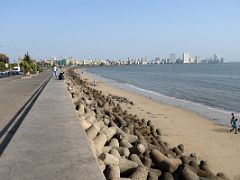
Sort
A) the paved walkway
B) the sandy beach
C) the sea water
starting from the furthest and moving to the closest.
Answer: the sea water < the sandy beach < the paved walkway

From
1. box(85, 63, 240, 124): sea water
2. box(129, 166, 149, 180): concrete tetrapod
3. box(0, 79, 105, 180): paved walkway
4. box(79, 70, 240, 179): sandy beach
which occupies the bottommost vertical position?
box(85, 63, 240, 124): sea water

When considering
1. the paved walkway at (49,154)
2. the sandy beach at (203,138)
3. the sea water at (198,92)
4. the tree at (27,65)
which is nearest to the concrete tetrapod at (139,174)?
the paved walkway at (49,154)

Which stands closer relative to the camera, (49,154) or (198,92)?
(49,154)

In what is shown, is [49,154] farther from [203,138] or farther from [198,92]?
[198,92]

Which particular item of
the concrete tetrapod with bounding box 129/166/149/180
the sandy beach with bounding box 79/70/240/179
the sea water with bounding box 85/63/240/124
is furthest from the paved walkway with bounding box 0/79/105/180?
the sea water with bounding box 85/63/240/124

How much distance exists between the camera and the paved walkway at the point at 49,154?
4473mm

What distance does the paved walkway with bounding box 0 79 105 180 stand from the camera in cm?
447

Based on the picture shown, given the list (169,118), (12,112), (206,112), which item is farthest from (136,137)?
(206,112)

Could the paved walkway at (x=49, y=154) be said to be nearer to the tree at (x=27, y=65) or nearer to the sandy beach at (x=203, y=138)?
the sandy beach at (x=203, y=138)

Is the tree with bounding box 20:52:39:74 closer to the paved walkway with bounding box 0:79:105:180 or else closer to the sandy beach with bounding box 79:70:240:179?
the sandy beach with bounding box 79:70:240:179

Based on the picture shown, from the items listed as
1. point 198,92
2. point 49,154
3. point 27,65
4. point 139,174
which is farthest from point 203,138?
point 27,65

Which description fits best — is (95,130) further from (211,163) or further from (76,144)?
(211,163)

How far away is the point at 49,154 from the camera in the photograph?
211 inches

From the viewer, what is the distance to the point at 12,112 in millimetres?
12508
